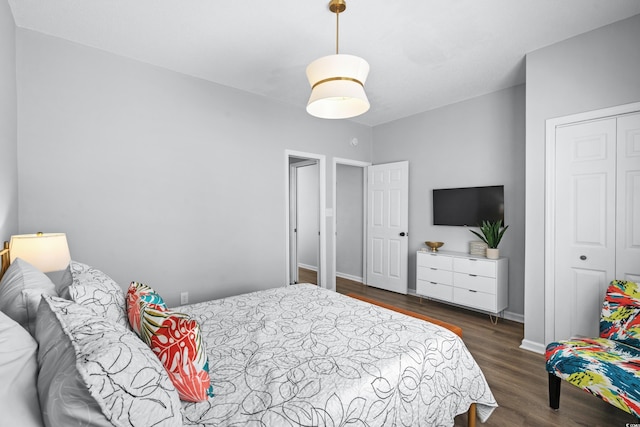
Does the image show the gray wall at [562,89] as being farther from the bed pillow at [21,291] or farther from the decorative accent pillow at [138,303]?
the bed pillow at [21,291]

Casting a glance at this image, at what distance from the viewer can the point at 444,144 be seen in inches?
167

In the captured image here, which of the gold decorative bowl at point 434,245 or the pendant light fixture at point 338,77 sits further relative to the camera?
the gold decorative bowl at point 434,245

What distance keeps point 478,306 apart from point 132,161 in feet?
13.7

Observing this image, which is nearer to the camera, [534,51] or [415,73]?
[534,51]

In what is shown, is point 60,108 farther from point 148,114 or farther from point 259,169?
point 259,169

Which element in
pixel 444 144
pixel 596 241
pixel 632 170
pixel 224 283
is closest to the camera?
pixel 632 170

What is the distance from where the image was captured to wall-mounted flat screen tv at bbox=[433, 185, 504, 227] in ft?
12.1

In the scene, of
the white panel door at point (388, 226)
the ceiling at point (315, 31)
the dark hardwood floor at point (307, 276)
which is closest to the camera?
the ceiling at point (315, 31)

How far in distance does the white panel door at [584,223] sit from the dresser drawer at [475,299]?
2.70 feet

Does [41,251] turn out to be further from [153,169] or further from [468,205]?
[468,205]

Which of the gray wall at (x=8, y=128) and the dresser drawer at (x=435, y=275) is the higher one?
the gray wall at (x=8, y=128)

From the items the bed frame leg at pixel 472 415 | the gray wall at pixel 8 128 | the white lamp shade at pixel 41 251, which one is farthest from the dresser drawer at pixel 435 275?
the gray wall at pixel 8 128

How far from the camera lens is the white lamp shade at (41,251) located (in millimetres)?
1798

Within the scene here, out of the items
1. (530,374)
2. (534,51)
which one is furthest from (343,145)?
(530,374)
